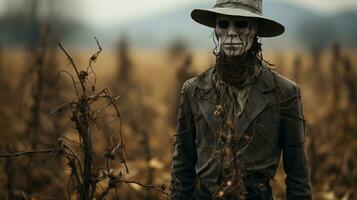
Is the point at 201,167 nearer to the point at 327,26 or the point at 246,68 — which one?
the point at 246,68

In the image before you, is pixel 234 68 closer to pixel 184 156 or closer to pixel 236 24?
pixel 236 24

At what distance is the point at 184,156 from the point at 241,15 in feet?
3.24

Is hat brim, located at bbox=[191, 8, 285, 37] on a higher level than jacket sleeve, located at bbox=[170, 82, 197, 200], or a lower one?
higher

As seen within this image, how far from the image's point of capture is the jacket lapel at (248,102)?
10.9 feet

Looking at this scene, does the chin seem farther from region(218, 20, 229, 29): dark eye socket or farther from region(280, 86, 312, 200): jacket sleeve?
region(280, 86, 312, 200): jacket sleeve

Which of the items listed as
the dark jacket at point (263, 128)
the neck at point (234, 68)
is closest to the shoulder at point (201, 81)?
the dark jacket at point (263, 128)

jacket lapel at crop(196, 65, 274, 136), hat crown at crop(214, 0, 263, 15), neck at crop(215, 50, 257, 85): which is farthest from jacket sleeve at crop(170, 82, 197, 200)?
hat crown at crop(214, 0, 263, 15)

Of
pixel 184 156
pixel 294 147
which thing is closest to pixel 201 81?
pixel 184 156

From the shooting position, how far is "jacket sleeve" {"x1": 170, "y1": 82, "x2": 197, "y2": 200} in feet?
11.9

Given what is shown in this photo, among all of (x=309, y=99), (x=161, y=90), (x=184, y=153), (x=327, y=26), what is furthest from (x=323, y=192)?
(x=327, y=26)

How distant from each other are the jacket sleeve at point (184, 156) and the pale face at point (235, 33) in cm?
41

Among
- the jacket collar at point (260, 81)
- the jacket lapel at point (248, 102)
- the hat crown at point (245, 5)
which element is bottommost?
the jacket lapel at point (248, 102)

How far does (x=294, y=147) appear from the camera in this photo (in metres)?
3.39

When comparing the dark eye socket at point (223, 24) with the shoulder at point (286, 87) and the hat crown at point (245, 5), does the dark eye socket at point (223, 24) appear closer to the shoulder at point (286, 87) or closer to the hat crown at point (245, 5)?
the hat crown at point (245, 5)
